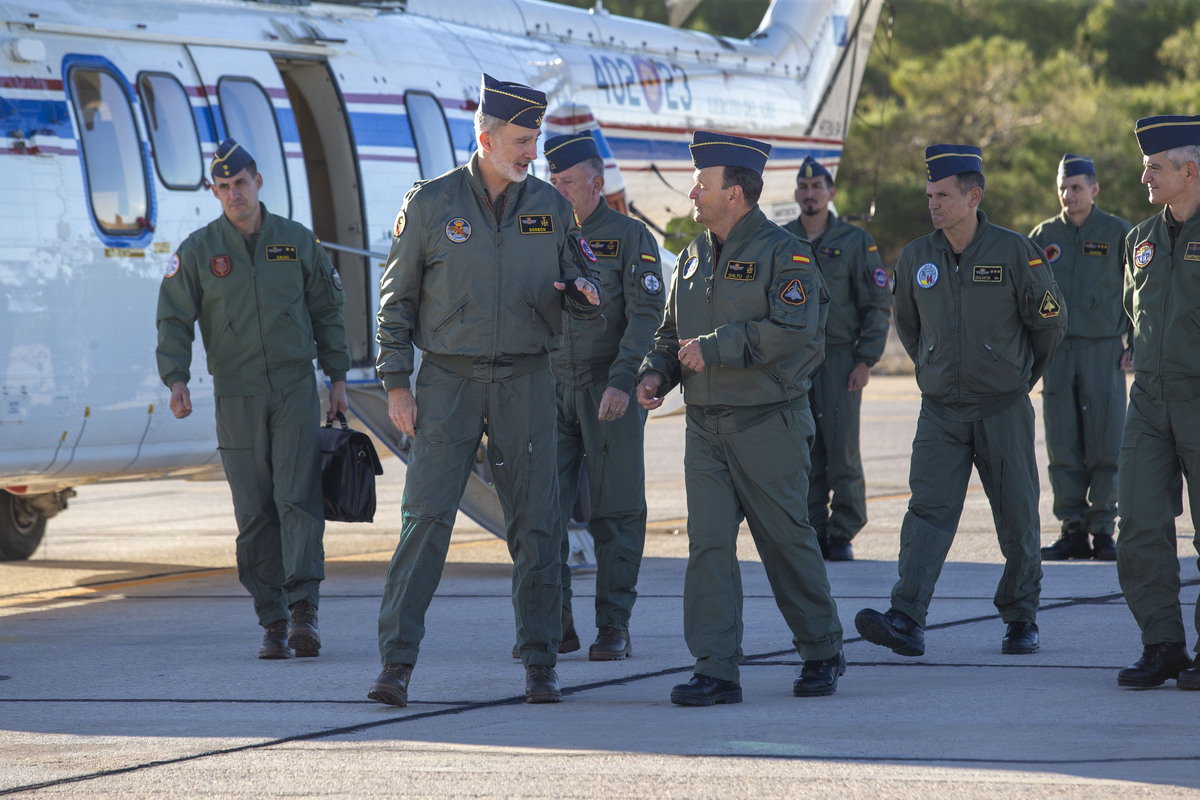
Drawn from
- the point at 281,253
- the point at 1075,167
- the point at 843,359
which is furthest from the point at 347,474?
the point at 1075,167

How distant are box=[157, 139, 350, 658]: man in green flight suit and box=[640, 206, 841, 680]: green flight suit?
195 cm

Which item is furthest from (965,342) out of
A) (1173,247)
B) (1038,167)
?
(1038,167)

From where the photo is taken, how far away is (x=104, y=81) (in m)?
7.99

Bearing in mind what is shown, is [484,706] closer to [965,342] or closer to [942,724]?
[942,724]

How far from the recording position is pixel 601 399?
639 cm

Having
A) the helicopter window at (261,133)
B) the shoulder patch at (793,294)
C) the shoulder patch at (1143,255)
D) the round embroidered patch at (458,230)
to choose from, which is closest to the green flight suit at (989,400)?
the shoulder patch at (1143,255)

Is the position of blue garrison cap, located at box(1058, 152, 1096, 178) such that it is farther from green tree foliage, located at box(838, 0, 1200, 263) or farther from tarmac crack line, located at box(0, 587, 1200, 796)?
green tree foliage, located at box(838, 0, 1200, 263)

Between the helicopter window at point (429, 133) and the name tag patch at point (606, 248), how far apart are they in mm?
3294

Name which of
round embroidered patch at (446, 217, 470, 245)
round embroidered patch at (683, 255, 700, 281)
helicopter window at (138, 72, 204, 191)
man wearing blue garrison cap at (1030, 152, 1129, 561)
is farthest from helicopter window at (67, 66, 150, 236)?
man wearing blue garrison cap at (1030, 152, 1129, 561)

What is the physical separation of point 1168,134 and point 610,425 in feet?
8.05

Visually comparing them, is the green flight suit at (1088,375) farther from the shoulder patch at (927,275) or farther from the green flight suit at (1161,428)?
the green flight suit at (1161,428)

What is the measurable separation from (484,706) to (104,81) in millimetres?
4365

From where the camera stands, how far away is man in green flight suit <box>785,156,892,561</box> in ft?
29.9

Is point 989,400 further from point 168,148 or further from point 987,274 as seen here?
point 168,148
